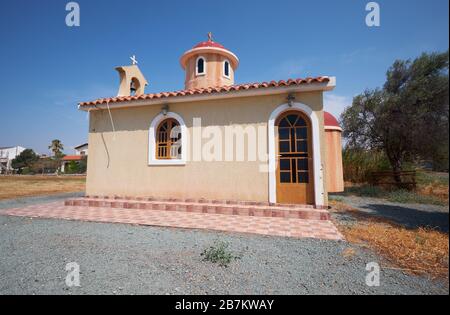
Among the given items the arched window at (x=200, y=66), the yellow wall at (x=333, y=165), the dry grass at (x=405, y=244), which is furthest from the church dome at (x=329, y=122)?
the arched window at (x=200, y=66)

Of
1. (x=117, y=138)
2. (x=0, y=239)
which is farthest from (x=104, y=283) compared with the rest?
(x=117, y=138)

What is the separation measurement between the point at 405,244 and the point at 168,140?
664 centimetres

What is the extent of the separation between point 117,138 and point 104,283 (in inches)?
249

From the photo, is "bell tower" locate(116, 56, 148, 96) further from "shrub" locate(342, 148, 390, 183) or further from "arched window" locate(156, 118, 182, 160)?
"shrub" locate(342, 148, 390, 183)

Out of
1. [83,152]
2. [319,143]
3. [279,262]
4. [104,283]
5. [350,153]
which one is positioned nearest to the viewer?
[104,283]

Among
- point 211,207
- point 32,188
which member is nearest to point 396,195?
point 211,207

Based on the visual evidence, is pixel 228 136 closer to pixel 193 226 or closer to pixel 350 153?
Result: pixel 193 226

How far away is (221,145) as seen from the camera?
6.88 m

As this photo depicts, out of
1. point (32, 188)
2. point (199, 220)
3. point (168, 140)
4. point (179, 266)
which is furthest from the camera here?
point (32, 188)

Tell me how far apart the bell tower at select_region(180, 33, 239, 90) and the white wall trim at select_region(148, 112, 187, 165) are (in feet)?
10.9

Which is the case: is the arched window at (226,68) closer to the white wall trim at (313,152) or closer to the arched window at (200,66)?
the arched window at (200,66)

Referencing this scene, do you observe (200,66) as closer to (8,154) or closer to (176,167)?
(176,167)

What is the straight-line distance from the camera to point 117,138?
7.96 metres

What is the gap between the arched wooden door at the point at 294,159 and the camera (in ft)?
20.6
